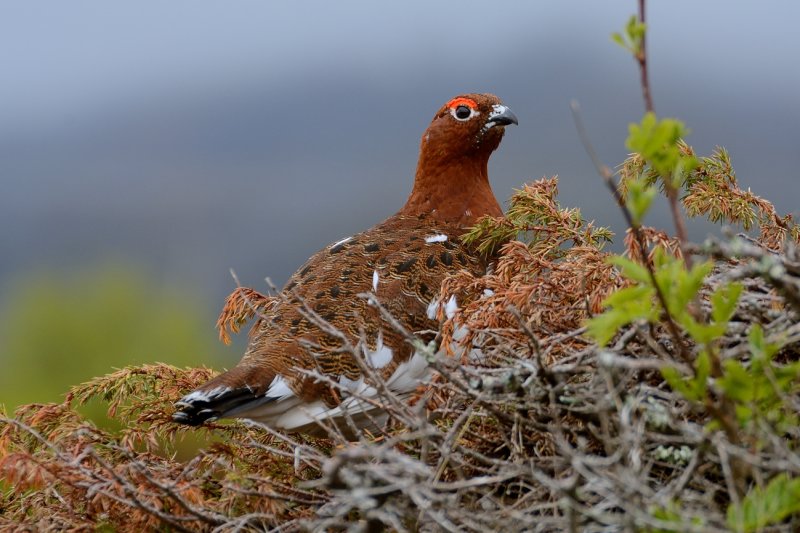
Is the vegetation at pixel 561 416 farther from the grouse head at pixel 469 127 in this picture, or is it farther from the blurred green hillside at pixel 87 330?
the blurred green hillside at pixel 87 330

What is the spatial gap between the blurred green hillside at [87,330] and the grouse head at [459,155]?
16071mm

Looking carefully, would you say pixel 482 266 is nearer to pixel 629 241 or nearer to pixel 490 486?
pixel 629 241

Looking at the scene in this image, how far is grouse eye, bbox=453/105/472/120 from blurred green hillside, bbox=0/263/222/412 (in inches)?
636

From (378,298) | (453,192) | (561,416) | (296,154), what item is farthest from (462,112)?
(296,154)

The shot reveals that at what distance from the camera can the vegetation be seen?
1.84 meters

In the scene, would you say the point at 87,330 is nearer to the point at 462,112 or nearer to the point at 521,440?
the point at 462,112

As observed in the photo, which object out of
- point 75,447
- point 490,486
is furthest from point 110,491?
point 490,486

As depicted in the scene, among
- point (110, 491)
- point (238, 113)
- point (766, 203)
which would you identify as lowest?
point (110, 491)

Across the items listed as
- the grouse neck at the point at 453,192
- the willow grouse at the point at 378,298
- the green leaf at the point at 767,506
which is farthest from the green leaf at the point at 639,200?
the grouse neck at the point at 453,192

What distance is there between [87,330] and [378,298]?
19.6 meters

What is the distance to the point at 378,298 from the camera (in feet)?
12.7

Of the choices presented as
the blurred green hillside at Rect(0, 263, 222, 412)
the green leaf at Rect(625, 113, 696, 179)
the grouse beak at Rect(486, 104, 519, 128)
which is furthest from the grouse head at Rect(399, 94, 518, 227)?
the blurred green hillside at Rect(0, 263, 222, 412)

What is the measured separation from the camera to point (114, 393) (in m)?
3.59

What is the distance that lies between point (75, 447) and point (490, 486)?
1.29m
